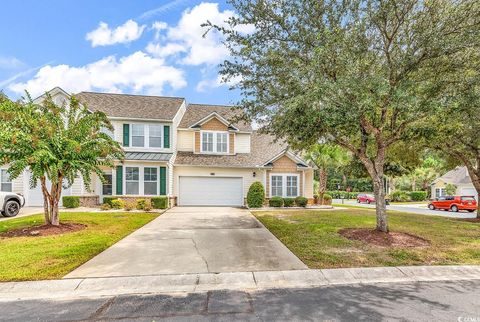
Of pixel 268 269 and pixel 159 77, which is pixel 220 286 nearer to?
pixel 268 269

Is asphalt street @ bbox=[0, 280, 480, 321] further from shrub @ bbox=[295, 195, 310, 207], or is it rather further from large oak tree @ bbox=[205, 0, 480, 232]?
shrub @ bbox=[295, 195, 310, 207]

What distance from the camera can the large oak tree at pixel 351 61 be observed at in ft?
23.2

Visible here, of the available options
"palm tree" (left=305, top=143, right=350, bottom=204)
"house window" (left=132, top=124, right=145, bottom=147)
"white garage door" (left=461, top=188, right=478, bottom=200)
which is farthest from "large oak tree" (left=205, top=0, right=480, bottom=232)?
"white garage door" (left=461, top=188, right=478, bottom=200)

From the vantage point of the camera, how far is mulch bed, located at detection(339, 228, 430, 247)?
26.6 ft

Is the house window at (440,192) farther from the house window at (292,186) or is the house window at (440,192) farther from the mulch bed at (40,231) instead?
the mulch bed at (40,231)

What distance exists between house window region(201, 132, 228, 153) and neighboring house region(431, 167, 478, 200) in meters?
30.6

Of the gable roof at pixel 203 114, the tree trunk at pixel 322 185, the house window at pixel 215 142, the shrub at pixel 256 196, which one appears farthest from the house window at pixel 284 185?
the gable roof at pixel 203 114

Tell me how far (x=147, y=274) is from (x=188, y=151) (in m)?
15.3

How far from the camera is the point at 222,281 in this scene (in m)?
5.46

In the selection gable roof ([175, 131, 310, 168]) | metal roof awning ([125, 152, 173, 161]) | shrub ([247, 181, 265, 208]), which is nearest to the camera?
metal roof awning ([125, 152, 173, 161])

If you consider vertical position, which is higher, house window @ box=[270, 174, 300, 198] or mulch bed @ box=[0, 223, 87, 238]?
house window @ box=[270, 174, 300, 198]

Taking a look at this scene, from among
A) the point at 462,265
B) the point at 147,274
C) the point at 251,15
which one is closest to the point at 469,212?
the point at 462,265

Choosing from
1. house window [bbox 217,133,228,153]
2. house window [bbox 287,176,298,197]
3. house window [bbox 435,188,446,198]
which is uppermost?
house window [bbox 217,133,228,153]

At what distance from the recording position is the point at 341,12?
25.6 ft
